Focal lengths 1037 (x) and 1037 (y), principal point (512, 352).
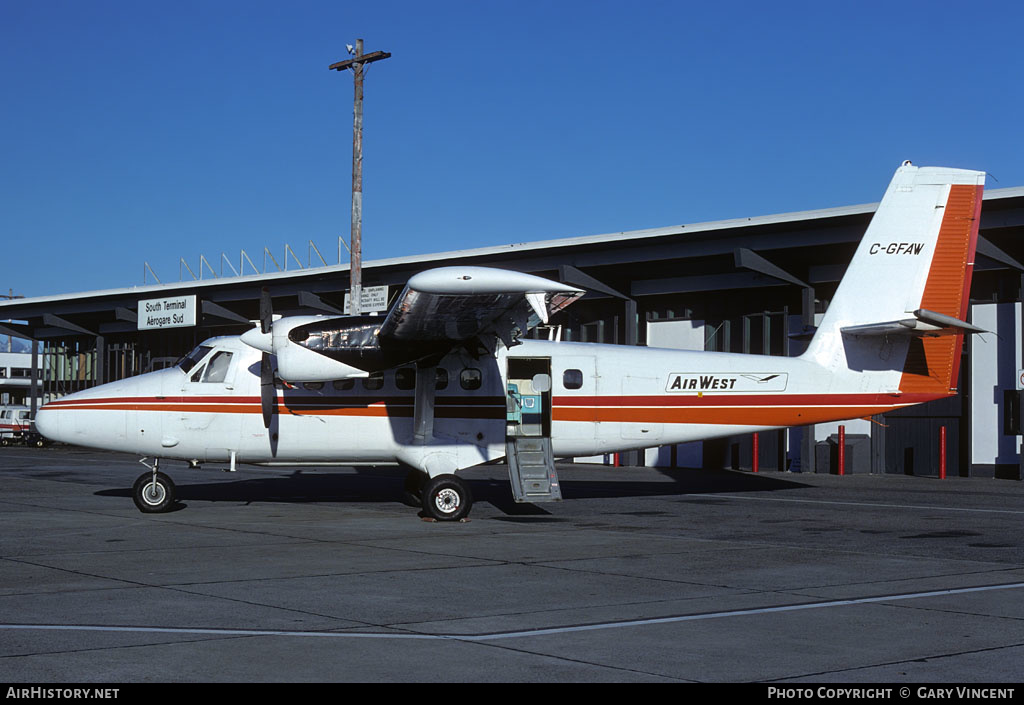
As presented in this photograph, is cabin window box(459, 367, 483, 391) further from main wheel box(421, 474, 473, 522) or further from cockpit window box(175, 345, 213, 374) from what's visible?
cockpit window box(175, 345, 213, 374)

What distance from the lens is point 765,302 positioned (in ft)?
116

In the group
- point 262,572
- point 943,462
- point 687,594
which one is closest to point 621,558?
point 687,594

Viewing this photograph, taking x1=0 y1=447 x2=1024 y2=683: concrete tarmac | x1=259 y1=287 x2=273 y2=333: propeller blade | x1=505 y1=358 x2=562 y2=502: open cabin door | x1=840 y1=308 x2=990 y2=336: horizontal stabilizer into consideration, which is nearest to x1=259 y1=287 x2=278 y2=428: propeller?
x1=259 y1=287 x2=273 y2=333: propeller blade

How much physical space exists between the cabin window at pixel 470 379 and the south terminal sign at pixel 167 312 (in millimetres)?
32384

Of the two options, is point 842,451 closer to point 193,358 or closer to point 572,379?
point 572,379

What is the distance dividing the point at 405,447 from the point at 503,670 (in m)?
11.5

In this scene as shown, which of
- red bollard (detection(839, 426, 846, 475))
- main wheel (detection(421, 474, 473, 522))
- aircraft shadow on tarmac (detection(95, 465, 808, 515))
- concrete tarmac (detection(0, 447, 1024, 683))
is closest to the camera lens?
concrete tarmac (detection(0, 447, 1024, 683))

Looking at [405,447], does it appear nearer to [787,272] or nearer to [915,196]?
[915,196]

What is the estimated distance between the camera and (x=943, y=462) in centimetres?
3084

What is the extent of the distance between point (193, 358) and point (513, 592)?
10.3m

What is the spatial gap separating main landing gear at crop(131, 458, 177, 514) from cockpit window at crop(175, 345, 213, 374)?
5.78 ft

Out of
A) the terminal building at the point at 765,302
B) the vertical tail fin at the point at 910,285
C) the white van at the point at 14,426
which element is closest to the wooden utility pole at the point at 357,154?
the terminal building at the point at 765,302

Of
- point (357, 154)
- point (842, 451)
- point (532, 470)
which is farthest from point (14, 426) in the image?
point (532, 470)

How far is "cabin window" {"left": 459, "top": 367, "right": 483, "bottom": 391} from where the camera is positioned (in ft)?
58.9
